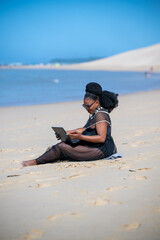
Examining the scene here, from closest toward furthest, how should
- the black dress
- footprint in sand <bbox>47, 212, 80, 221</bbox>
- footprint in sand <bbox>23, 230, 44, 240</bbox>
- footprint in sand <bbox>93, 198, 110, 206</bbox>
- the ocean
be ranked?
footprint in sand <bbox>23, 230, 44, 240</bbox> → footprint in sand <bbox>47, 212, 80, 221</bbox> → footprint in sand <bbox>93, 198, 110, 206</bbox> → the black dress → the ocean

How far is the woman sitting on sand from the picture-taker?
14.3 feet

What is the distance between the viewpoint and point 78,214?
2801mm

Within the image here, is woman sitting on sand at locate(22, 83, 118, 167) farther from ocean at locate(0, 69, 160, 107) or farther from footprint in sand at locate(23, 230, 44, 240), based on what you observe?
ocean at locate(0, 69, 160, 107)

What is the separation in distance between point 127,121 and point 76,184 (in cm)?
525

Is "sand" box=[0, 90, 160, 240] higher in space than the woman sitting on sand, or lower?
lower

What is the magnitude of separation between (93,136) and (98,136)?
65 mm

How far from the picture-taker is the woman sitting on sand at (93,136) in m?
4.37

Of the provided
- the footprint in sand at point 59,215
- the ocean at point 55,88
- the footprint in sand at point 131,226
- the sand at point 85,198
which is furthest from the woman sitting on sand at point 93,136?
the ocean at point 55,88

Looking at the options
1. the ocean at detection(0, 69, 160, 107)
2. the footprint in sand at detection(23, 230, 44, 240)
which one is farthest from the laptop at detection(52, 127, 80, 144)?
the ocean at detection(0, 69, 160, 107)

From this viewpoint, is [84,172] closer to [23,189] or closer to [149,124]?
[23,189]

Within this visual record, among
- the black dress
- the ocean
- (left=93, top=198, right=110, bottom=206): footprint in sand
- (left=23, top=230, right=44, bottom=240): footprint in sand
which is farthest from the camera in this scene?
the ocean

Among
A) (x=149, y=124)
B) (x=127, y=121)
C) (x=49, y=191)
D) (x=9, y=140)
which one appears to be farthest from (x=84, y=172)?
(x=127, y=121)

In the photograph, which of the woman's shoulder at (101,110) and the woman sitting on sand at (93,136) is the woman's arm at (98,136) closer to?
the woman sitting on sand at (93,136)

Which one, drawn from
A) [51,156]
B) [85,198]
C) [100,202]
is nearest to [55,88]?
[51,156]
